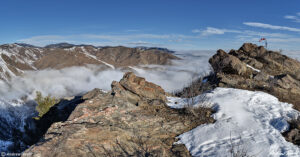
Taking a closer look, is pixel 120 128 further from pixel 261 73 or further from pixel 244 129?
pixel 261 73

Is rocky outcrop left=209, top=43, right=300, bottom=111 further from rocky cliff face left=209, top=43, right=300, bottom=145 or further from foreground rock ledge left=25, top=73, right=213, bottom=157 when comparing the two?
foreground rock ledge left=25, top=73, right=213, bottom=157

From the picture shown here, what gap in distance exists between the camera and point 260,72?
17.1 metres

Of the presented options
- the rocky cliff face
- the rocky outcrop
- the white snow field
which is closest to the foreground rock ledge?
the white snow field

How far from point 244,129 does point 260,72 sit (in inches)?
436

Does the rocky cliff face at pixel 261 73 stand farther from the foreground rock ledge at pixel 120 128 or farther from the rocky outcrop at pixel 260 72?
the foreground rock ledge at pixel 120 128

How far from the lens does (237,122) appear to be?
28.8 feet

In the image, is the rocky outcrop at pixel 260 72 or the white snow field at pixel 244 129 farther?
the rocky outcrop at pixel 260 72

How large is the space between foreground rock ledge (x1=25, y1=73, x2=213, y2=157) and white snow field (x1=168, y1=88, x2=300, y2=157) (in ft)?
2.01

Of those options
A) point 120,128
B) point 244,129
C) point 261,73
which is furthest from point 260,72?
point 120,128

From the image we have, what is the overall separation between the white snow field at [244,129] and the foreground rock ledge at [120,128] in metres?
0.61

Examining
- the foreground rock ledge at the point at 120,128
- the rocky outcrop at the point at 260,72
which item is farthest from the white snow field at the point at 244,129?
the rocky outcrop at the point at 260,72

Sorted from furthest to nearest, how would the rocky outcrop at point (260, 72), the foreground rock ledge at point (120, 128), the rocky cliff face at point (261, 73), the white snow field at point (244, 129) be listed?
1. the rocky outcrop at point (260, 72)
2. the rocky cliff face at point (261, 73)
3. the white snow field at point (244, 129)
4. the foreground rock ledge at point (120, 128)

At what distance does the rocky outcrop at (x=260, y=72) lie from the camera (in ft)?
46.4

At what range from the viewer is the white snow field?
7020 mm
